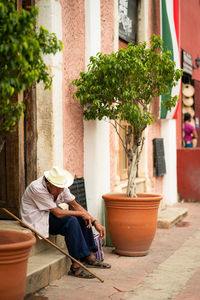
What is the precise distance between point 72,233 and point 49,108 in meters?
1.54

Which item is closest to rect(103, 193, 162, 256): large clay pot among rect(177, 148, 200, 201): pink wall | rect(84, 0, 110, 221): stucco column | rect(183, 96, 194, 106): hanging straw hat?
rect(84, 0, 110, 221): stucco column

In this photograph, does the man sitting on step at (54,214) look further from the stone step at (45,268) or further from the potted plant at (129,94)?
the potted plant at (129,94)

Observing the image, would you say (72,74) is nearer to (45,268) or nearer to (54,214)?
(54,214)

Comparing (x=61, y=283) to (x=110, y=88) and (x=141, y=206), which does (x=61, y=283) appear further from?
(x=110, y=88)

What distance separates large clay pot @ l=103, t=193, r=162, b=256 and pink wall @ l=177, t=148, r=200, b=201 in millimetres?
5112

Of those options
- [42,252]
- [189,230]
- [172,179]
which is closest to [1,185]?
[42,252]

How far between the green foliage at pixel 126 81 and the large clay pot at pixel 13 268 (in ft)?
8.39

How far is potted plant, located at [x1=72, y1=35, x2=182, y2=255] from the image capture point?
5.86 metres

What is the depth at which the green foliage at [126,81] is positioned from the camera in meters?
5.83

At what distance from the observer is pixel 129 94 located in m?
5.88

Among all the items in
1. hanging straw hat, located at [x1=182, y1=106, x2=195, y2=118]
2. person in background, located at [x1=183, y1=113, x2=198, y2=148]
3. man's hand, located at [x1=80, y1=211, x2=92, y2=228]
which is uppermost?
hanging straw hat, located at [x1=182, y1=106, x2=195, y2=118]

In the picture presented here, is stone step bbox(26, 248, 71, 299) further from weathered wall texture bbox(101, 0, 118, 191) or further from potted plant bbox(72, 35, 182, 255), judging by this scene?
weathered wall texture bbox(101, 0, 118, 191)

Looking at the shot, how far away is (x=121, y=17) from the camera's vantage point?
8.38 m

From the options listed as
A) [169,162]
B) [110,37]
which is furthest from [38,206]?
[169,162]
